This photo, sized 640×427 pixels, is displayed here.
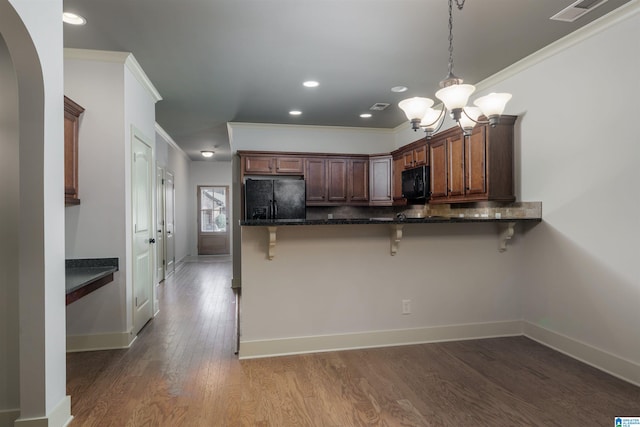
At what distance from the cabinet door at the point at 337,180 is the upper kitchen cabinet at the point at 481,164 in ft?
6.72

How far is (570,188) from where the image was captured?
3014mm


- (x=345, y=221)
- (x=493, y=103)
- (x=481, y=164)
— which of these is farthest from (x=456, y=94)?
(x=481, y=164)

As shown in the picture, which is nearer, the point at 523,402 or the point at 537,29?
the point at 523,402

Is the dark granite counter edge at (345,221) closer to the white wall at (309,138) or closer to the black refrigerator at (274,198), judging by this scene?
the black refrigerator at (274,198)

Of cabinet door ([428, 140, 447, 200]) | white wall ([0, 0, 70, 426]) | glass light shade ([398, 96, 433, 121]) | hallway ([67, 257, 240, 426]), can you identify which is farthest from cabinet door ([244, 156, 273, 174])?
white wall ([0, 0, 70, 426])

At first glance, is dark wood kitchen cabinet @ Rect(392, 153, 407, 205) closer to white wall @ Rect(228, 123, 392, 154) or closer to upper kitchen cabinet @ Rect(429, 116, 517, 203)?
white wall @ Rect(228, 123, 392, 154)

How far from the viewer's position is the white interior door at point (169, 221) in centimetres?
700

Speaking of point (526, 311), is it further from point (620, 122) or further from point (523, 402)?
point (620, 122)

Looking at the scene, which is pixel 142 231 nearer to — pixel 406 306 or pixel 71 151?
pixel 71 151

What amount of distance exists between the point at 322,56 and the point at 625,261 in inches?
117

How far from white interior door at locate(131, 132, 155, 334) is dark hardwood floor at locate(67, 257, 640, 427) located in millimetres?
518

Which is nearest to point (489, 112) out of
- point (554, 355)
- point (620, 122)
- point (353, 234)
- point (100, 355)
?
point (620, 122)

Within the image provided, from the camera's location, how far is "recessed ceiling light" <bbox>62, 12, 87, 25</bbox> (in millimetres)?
2625

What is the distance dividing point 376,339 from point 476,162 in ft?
6.73
